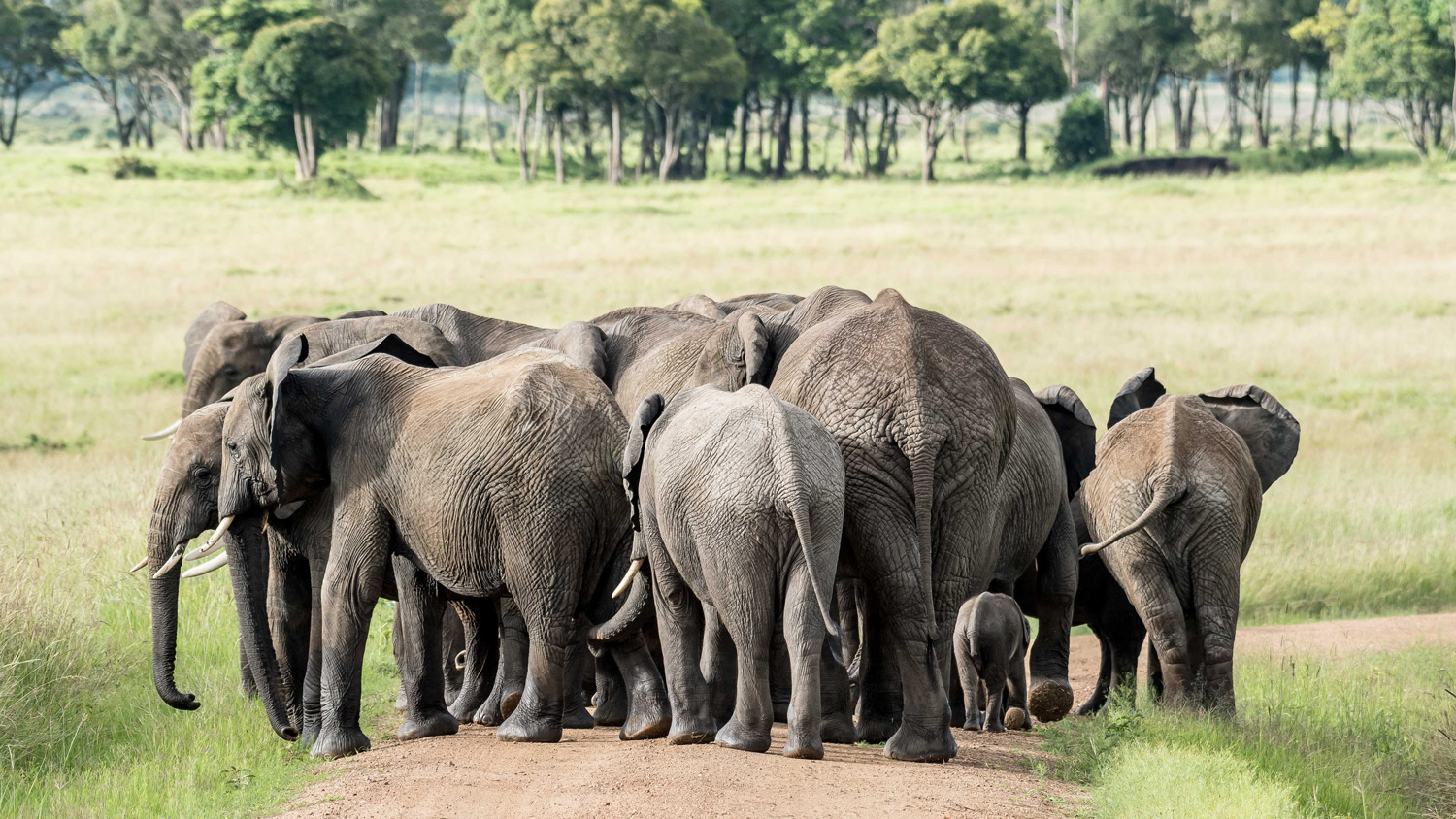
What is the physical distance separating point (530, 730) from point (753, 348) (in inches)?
75.2

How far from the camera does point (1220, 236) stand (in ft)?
133

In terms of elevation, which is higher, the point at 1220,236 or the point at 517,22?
the point at 517,22

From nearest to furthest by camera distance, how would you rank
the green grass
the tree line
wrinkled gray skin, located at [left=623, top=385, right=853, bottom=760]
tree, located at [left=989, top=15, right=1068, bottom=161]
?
wrinkled gray skin, located at [left=623, top=385, right=853, bottom=760] → the green grass → the tree line → tree, located at [left=989, top=15, right=1068, bottom=161]

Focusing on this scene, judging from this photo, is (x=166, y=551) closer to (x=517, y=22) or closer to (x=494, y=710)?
(x=494, y=710)

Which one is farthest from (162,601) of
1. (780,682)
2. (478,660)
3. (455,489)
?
(780,682)

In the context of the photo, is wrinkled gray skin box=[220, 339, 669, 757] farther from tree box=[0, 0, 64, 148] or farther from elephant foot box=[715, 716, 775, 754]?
tree box=[0, 0, 64, 148]

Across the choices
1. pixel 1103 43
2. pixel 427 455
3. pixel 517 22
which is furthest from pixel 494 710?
pixel 1103 43

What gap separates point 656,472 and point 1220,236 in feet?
Answer: 121

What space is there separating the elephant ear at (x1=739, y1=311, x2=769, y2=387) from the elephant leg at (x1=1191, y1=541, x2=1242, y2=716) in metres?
2.36

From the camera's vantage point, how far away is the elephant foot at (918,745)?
21.1ft

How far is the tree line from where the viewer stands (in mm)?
67875

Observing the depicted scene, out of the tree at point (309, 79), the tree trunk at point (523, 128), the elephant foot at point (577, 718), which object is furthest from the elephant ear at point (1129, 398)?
the tree trunk at point (523, 128)

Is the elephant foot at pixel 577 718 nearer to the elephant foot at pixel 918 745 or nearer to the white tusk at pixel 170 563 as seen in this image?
the elephant foot at pixel 918 745

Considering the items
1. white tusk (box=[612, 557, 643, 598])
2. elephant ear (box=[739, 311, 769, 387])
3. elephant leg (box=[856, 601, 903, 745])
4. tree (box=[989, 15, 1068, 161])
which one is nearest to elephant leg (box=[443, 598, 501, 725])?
white tusk (box=[612, 557, 643, 598])
